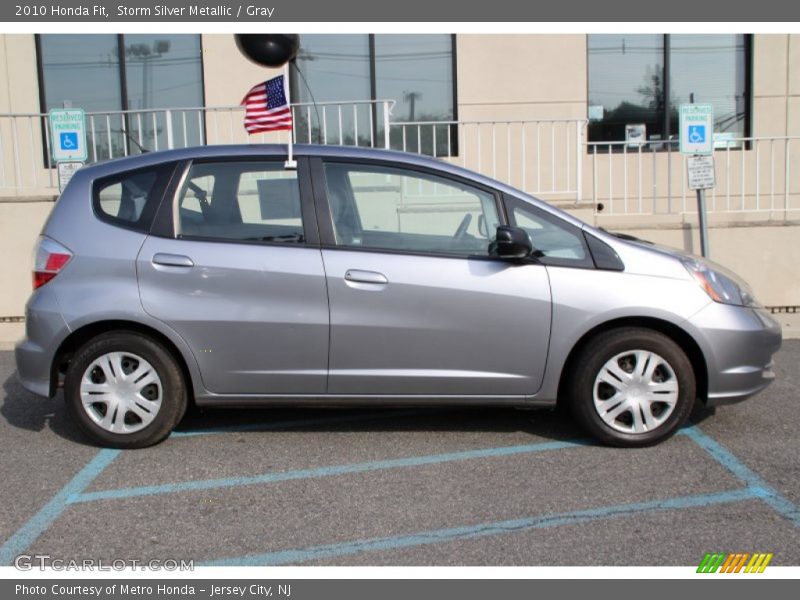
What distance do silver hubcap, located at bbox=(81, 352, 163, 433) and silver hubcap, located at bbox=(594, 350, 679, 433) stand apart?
2493 millimetres

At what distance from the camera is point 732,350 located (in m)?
4.43

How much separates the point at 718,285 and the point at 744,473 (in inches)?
41.5

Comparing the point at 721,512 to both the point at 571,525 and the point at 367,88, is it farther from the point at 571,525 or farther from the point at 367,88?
the point at 367,88

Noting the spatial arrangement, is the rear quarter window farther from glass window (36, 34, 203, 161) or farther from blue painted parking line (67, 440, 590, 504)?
glass window (36, 34, 203, 161)

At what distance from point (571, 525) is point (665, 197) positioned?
7193 millimetres

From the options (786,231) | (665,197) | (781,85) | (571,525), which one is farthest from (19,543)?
(781,85)

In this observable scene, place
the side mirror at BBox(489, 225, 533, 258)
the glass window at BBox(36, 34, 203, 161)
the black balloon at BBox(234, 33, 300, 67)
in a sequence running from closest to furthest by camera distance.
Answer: the side mirror at BBox(489, 225, 533, 258)
the black balloon at BBox(234, 33, 300, 67)
the glass window at BBox(36, 34, 203, 161)

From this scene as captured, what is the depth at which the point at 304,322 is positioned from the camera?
444 cm

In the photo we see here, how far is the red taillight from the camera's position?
4508 mm

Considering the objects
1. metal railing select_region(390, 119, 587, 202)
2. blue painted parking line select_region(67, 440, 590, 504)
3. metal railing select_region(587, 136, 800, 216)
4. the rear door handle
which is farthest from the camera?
metal railing select_region(587, 136, 800, 216)

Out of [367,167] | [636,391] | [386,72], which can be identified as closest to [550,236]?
[636,391]

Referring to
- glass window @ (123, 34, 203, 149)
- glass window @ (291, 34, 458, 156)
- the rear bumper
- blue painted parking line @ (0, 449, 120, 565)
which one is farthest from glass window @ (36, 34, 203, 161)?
the rear bumper

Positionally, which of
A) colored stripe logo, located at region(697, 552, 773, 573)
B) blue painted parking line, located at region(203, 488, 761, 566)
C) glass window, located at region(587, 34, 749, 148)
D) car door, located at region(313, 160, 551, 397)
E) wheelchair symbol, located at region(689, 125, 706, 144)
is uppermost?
glass window, located at region(587, 34, 749, 148)

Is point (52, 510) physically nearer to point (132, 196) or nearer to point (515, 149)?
point (132, 196)
